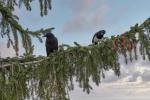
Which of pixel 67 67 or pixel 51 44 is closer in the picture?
pixel 67 67

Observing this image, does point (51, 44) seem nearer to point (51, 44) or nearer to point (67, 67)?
point (51, 44)

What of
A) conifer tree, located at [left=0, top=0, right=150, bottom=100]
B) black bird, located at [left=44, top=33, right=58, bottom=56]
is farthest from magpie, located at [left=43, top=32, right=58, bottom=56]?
conifer tree, located at [left=0, top=0, right=150, bottom=100]

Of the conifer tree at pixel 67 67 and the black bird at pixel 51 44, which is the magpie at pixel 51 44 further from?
the conifer tree at pixel 67 67

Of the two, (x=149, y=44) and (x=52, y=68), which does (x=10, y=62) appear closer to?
(x=52, y=68)

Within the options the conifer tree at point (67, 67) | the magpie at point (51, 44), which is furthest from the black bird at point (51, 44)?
the conifer tree at point (67, 67)

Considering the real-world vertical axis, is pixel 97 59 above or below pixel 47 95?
above

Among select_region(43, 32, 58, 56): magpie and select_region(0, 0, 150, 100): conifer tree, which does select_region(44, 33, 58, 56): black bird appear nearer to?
select_region(43, 32, 58, 56): magpie

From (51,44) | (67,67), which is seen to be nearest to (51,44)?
(51,44)

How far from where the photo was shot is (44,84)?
7.67m

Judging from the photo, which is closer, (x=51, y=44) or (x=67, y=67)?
(x=67, y=67)

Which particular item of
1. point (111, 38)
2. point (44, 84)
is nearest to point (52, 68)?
point (44, 84)

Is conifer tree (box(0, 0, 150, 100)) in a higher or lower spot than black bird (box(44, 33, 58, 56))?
lower

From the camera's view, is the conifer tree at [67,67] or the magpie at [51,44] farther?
the magpie at [51,44]

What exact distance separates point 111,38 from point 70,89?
1.05 m
